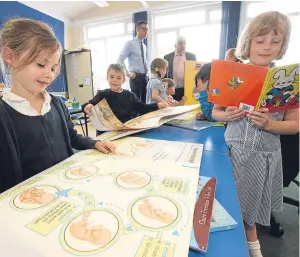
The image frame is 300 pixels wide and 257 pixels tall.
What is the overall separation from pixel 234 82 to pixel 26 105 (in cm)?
63

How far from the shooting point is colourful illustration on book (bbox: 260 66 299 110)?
0.57m

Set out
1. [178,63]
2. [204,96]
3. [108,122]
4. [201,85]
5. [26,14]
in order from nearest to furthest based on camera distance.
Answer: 1. [108,122]
2. [204,96]
3. [201,85]
4. [178,63]
5. [26,14]

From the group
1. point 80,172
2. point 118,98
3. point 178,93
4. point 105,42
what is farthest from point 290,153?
point 105,42

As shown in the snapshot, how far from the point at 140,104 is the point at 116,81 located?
0.26m

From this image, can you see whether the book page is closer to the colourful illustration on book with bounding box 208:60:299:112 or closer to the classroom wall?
the colourful illustration on book with bounding box 208:60:299:112

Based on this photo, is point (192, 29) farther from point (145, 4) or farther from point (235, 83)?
point (235, 83)

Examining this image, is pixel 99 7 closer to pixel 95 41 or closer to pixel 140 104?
pixel 95 41

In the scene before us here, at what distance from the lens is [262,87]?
607 mm

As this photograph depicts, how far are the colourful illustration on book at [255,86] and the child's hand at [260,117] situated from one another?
14 millimetres

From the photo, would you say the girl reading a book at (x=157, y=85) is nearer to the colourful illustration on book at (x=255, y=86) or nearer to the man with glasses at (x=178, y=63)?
the man with glasses at (x=178, y=63)

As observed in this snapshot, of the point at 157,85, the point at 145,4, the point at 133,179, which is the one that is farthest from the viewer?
the point at 145,4

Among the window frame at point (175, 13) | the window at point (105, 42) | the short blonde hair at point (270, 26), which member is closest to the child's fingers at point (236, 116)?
the short blonde hair at point (270, 26)

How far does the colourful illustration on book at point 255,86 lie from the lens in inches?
22.9

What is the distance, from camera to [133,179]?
43 centimetres
